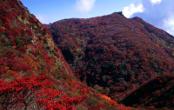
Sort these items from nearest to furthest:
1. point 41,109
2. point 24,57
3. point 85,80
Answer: point 41,109 → point 24,57 → point 85,80

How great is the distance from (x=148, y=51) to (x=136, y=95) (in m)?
39.2

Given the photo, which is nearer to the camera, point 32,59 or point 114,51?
point 32,59

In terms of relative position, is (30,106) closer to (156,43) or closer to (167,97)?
(167,97)

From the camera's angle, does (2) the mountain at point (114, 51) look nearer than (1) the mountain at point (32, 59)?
No

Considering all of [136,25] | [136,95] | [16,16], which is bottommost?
[136,95]

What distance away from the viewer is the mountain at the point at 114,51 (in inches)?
3583

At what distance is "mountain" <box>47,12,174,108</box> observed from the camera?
91.0 m

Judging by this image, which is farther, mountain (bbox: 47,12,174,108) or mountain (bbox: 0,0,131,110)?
mountain (bbox: 47,12,174,108)

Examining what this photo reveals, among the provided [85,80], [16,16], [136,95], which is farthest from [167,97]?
[85,80]

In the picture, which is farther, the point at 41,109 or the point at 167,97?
the point at 167,97

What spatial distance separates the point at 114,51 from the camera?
104438 mm

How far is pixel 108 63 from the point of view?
98812mm

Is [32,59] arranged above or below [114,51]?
below

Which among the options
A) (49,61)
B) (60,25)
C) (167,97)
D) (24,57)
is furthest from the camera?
(60,25)
